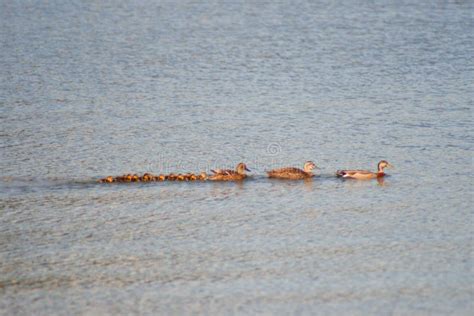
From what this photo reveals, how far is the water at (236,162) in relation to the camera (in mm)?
11789

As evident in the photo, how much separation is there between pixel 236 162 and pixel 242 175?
809 millimetres

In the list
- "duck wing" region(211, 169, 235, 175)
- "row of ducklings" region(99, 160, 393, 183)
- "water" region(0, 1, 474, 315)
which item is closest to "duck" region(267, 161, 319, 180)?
"row of ducklings" region(99, 160, 393, 183)

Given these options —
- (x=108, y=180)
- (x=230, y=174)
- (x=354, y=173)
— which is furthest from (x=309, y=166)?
(x=108, y=180)

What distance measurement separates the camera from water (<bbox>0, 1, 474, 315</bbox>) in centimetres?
1179

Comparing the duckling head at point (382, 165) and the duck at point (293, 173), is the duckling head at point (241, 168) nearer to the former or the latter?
the duck at point (293, 173)

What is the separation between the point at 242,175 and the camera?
16000 mm

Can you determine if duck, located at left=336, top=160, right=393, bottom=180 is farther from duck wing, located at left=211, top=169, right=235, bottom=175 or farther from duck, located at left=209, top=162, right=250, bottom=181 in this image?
duck wing, located at left=211, top=169, right=235, bottom=175

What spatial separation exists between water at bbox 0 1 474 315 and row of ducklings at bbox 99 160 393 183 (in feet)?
0.49

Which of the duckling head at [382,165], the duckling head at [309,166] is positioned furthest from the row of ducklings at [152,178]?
the duckling head at [382,165]

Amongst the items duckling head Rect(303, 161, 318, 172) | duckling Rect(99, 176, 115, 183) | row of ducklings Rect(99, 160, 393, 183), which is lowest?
duckling Rect(99, 176, 115, 183)

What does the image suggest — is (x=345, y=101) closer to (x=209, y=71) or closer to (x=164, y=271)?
(x=209, y=71)

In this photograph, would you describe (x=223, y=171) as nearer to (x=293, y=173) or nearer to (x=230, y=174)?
(x=230, y=174)

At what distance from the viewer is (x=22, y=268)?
1233 centimetres

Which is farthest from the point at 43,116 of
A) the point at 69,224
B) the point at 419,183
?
the point at 419,183
